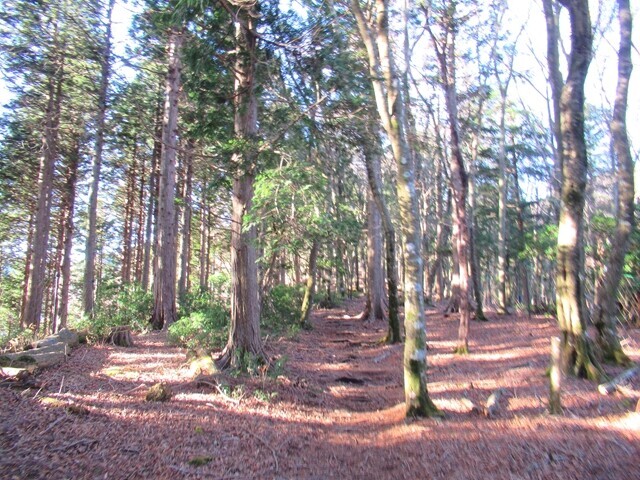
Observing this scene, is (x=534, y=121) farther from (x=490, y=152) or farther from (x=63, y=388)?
(x=63, y=388)

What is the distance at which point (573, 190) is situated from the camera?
8008mm

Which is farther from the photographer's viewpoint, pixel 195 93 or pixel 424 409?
pixel 195 93

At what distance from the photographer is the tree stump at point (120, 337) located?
1148 cm

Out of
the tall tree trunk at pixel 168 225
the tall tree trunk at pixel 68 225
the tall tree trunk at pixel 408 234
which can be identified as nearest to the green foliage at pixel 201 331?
the tall tree trunk at pixel 168 225

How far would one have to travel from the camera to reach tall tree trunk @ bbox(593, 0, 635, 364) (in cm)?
845

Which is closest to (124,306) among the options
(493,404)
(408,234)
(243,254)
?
(243,254)

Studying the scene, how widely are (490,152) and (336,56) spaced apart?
2079cm

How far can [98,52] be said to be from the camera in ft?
42.7

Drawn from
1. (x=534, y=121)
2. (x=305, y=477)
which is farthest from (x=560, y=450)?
(x=534, y=121)

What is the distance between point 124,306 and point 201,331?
4.55 m

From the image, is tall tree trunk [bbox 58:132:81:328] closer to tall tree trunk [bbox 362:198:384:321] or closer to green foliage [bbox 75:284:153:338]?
green foliage [bbox 75:284:153:338]

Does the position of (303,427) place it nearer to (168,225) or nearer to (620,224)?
(620,224)

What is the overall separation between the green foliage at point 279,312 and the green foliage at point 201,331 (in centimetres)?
290

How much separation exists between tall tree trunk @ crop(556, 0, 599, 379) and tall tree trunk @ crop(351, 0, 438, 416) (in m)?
2.78
